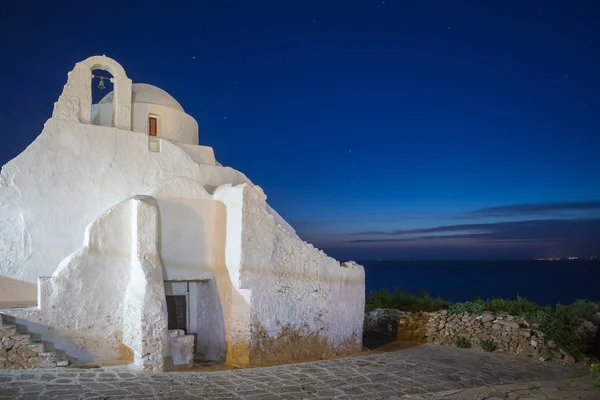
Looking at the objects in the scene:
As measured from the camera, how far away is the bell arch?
1103cm

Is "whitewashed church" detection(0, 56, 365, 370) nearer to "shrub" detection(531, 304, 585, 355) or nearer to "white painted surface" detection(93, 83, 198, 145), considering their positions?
"white painted surface" detection(93, 83, 198, 145)

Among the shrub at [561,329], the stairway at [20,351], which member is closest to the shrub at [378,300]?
the shrub at [561,329]

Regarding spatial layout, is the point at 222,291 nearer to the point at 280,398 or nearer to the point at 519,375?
the point at 280,398

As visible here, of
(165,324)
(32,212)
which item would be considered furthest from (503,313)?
(32,212)

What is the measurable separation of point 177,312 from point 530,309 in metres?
9.32

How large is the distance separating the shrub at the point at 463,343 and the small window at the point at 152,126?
9.75m

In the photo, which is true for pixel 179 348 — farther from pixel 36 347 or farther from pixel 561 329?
pixel 561 329

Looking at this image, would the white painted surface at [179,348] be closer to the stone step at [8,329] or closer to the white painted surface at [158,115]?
the stone step at [8,329]

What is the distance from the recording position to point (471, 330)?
13070mm

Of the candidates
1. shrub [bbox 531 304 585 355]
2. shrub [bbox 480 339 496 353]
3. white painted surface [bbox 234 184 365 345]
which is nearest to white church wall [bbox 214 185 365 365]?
white painted surface [bbox 234 184 365 345]

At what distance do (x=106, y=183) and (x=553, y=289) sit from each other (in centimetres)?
5820

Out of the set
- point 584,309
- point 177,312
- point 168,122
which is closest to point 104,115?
point 168,122

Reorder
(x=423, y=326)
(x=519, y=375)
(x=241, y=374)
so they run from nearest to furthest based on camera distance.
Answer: (x=241, y=374) → (x=519, y=375) → (x=423, y=326)

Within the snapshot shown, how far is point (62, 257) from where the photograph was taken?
10.3 metres
